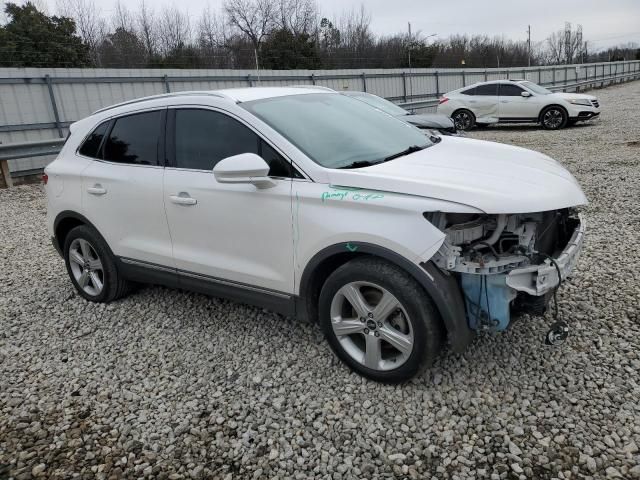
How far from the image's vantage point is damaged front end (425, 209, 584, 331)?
2.73m

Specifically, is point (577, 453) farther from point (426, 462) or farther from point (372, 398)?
point (372, 398)

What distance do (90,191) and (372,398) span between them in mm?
2872

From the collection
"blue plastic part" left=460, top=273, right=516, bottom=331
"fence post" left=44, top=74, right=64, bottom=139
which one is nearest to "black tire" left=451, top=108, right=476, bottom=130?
"fence post" left=44, top=74, right=64, bottom=139

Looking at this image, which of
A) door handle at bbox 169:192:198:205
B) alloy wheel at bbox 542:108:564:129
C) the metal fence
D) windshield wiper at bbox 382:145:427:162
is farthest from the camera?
alloy wheel at bbox 542:108:564:129

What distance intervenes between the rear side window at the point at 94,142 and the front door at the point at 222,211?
2.99 feet

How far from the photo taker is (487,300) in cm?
277

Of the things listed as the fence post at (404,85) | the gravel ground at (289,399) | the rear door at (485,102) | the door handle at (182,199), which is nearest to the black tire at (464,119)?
the rear door at (485,102)

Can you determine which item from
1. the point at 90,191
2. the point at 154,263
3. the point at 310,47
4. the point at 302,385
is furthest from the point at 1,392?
the point at 310,47

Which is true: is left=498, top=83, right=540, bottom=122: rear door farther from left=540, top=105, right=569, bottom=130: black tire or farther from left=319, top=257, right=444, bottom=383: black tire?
left=319, top=257, right=444, bottom=383: black tire

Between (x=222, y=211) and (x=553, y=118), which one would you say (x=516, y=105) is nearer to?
(x=553, y=118)

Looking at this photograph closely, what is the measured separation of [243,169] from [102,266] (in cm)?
214

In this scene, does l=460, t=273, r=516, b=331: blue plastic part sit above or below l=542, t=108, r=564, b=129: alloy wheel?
above

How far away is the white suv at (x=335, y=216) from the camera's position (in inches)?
109

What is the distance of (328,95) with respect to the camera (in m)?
4.15
